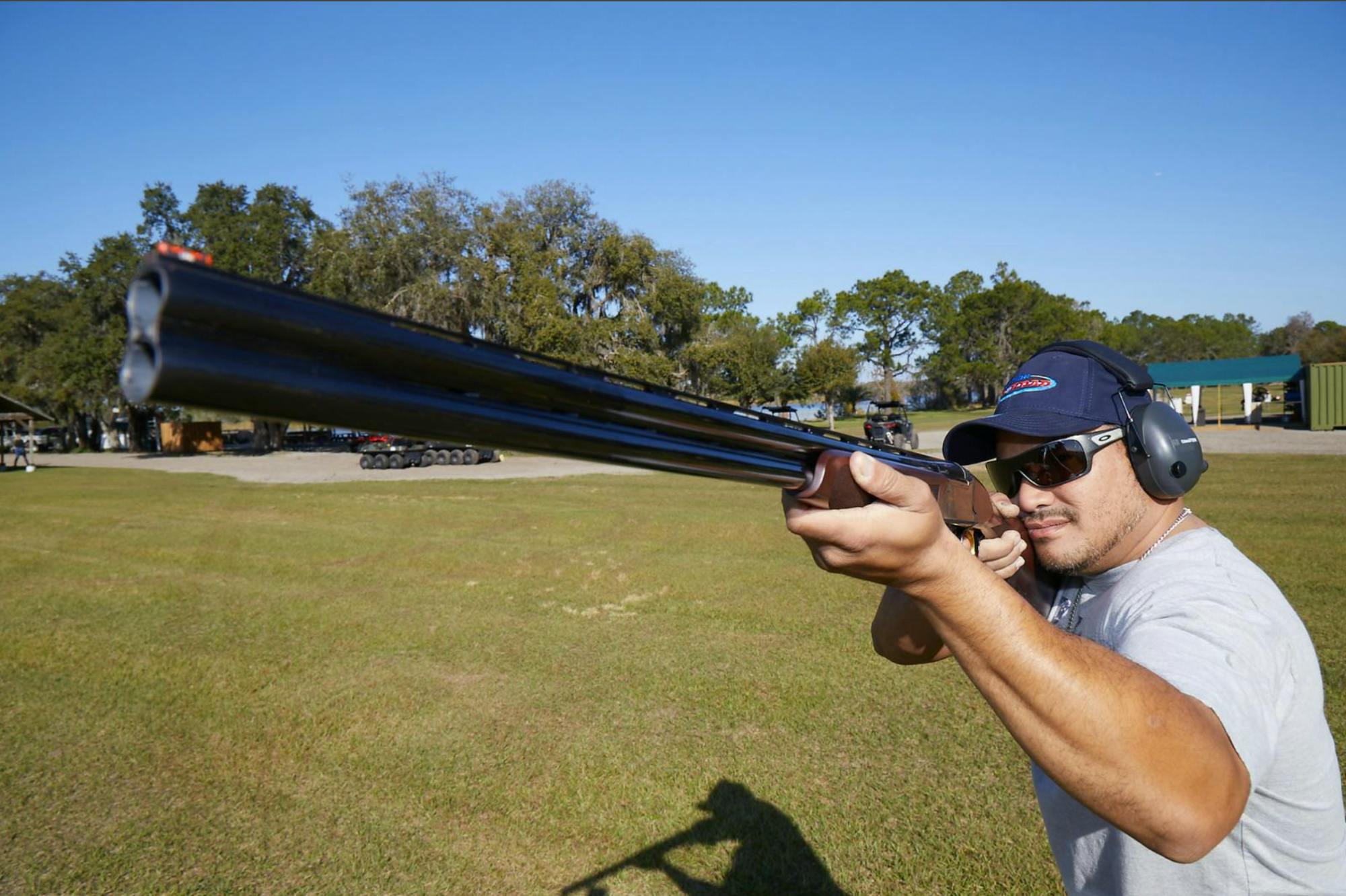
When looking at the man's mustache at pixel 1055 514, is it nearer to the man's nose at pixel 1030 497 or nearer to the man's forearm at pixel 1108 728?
the man's nose at pixel 1030 497

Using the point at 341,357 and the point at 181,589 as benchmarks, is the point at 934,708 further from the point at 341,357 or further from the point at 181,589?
the point at 181,589

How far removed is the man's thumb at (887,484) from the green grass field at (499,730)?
3824 millimetres

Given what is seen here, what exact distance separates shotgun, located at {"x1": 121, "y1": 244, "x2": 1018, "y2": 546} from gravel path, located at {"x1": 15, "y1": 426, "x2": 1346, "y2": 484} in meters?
22.1

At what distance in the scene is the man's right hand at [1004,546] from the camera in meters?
2.27

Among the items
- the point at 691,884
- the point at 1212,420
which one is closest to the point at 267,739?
the point at 691,884

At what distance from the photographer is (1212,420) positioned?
1980 inches

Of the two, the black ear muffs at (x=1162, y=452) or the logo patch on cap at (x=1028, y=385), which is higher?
the logo patch on cap at (x=1028, y=385)

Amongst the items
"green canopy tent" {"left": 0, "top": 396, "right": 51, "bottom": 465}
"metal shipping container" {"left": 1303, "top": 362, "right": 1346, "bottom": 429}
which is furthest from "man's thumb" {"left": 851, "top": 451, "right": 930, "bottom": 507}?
"metal shipping container" {"left": 1303, "top": 362, "right": 1346, "bottom": 429}

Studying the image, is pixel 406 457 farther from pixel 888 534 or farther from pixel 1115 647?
pixel 888 534

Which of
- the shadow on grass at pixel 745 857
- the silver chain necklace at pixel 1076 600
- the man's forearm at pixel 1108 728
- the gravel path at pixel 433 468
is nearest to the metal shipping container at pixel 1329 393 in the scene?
the gravel path at pixel 433 468

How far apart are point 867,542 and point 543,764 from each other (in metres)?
5.24

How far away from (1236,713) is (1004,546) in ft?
2.92

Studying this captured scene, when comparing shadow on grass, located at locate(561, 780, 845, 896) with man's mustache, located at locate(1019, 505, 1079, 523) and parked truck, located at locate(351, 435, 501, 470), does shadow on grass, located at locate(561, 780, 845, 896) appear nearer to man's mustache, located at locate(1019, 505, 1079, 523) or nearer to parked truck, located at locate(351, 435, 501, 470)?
man's mustache, located at locate(1019, 505, 1079, 523)

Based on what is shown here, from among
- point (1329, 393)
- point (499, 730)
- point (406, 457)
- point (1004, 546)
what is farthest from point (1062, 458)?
point (1329, 393)
